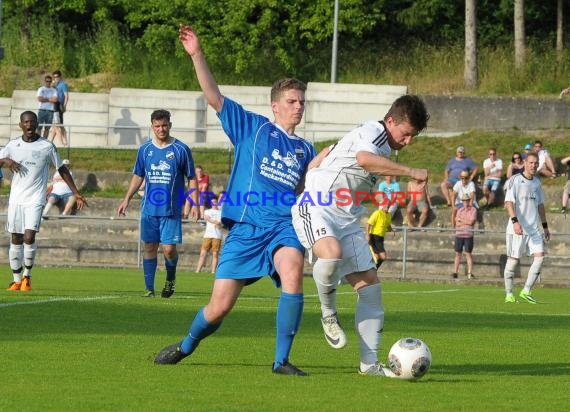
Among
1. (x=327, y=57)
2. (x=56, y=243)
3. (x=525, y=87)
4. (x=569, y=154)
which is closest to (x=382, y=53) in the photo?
(x=327, y=57)

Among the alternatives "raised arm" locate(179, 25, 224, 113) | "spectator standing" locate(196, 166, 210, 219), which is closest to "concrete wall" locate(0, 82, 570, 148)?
"spectator standing" locate(196, 166, 210, 219)

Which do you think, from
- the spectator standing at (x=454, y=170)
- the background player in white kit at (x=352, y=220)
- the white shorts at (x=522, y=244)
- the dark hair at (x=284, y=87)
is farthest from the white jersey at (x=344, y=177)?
the spectator standing at (x=454, y=170)

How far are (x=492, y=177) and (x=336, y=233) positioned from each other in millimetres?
22549

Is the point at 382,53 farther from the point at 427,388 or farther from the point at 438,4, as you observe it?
the point at 427,388

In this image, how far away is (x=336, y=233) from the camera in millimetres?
9180

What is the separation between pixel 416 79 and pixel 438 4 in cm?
680

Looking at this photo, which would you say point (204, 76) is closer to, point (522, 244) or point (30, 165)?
point (30, 165)

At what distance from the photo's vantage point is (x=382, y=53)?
46156mm

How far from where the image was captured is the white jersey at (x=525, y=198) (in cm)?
2041

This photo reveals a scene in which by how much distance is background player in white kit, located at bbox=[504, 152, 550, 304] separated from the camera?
20.3 metres

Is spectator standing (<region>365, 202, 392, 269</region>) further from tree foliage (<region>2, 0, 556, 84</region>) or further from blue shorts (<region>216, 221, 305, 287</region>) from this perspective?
blue shorts (<region>216, 221, 305, 287</region>)

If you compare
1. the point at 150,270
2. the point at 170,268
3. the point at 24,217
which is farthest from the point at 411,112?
the point at 24,217

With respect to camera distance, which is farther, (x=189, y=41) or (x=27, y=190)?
(x=27, y=190)

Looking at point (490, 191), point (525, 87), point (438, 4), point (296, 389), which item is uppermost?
point (438, 4)
